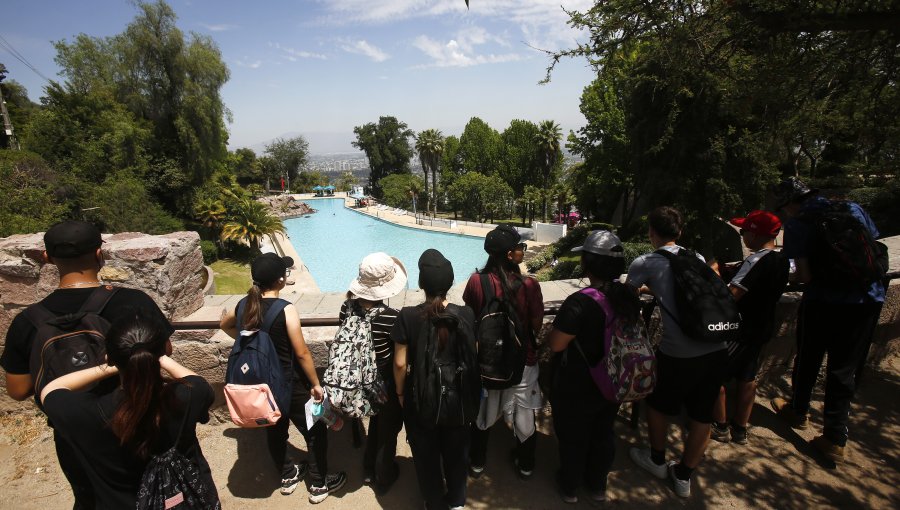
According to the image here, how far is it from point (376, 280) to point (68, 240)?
63.9 inches

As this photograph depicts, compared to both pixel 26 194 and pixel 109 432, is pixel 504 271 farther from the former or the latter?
pixel 26 194

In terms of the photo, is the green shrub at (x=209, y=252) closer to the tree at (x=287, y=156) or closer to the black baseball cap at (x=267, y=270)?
the black baseball cap at (x=267, y=270)

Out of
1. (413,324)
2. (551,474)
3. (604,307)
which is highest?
(604,307)

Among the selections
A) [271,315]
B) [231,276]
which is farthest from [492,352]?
[231,276]

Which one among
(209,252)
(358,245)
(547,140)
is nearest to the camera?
(209,252)

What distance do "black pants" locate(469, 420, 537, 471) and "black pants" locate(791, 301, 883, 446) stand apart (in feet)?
7.51

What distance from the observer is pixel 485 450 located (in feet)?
10.1

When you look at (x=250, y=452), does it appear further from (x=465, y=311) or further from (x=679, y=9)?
(x=679, y=9)

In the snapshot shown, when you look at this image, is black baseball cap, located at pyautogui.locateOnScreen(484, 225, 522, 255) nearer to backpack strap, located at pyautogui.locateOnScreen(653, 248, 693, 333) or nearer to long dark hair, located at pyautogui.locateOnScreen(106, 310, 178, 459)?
backpack strap, located at pyautogui.locateOnScreen(653, 248, 693, 333)

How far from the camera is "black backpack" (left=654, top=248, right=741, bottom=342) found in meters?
2.46

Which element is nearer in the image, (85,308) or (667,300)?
(85,308)

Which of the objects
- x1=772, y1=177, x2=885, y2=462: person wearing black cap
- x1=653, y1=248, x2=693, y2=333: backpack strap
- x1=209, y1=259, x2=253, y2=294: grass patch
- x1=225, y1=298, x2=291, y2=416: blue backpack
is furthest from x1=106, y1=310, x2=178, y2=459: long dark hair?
x1=209, y1=259, x2=253, y2=294: grass patch

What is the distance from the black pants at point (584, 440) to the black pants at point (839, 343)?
1829 mm

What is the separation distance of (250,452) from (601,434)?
268cm
